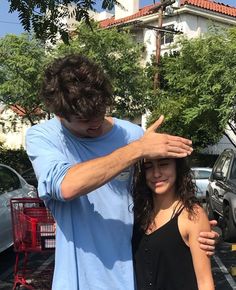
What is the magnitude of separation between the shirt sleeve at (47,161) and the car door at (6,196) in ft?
17.5

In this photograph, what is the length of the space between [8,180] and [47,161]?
662 cm

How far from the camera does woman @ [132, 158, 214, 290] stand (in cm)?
211

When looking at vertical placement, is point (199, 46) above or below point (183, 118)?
above

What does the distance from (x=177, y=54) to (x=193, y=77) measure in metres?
3.06

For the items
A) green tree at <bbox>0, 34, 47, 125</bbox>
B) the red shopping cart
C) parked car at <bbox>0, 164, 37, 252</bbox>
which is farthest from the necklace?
green tree at <bbox>0, 34, 47, 125</bbox>

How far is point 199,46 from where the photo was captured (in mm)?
20719

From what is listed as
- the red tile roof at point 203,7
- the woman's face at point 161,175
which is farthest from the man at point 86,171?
the red tile roof at point 203,7

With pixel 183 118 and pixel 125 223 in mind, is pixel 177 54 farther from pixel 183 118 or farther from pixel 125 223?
pixel 125 223

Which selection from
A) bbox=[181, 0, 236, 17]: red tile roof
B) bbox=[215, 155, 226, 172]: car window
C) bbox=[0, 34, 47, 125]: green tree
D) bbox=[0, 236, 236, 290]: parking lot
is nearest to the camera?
bbox=[0, 236, 236, 290]: parking lot

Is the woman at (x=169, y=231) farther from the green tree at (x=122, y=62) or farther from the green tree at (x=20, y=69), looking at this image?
the green tree at (x=20, y=69)

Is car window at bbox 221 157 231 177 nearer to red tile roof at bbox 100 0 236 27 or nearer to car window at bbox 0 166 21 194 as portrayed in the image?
car window at bbox 0 166 21 194

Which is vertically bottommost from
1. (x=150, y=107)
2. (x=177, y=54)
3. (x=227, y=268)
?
(x=227, y=268)

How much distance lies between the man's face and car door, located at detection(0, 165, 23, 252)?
5.38 metres

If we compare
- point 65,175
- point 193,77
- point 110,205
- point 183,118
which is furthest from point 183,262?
point 183,118
